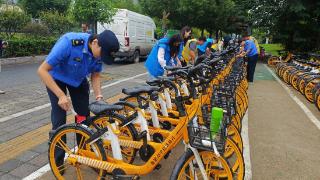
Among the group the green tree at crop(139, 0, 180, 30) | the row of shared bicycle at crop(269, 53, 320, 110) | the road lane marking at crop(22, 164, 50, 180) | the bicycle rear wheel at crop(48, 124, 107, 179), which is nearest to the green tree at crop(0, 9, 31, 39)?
the row of shared bicycle at crop(269, 53, 320, 110)

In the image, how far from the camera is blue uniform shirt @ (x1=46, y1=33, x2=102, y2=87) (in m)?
3.19

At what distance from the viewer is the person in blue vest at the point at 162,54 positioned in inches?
216

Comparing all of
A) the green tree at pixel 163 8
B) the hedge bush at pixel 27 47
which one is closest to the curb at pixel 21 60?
the hedge bush at pixel 27 47

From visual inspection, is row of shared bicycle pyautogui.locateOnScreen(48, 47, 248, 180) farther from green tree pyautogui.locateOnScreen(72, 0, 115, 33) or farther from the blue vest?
green tree pyautogui.locateOnScreen(72, 0, 115, 33)

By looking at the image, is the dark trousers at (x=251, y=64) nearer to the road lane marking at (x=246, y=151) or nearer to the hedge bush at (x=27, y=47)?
the road lane marking at (x=246, y=151)

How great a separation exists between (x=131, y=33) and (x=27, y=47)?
4.48m

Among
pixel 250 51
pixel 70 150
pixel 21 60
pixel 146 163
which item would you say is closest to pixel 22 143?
pixel 70 150

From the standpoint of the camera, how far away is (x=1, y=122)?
5.56 metres

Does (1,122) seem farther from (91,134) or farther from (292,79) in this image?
(292,79)

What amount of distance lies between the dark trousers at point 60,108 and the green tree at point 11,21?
12.0m

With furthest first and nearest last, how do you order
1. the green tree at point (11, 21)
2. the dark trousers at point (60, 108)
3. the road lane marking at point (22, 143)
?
the green tree at point (11, 21), the road lane marking at point (22, 143), the dark trousers at point (60, 108)

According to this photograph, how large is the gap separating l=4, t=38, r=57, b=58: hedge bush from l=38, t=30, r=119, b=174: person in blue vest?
35.2 feet

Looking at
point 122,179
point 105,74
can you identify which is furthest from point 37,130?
point 105,74

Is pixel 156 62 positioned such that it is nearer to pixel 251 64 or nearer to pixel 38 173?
pixel 38 173
